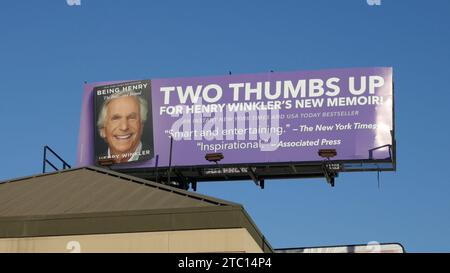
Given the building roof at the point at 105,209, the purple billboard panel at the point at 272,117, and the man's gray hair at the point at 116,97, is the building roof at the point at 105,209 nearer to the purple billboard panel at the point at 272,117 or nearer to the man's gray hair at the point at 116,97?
the purple billboard panel at the point at 272,117

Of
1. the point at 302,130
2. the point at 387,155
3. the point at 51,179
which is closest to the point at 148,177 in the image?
the point at 302,130

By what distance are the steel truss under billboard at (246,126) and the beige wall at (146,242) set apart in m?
17.4

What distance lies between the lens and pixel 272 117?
135 ft

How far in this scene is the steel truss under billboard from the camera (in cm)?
3962

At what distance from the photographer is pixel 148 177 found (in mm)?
42125

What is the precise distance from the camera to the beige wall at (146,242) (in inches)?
822

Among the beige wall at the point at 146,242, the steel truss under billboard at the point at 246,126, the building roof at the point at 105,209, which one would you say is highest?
the steel truss under billboard at the point at 246,126

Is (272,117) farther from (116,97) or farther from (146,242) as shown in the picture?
(146,242)

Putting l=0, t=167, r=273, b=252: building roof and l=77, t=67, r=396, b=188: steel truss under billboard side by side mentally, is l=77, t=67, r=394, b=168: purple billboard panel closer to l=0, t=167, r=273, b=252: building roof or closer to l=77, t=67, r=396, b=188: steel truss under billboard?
l=77, t=67, r=396, b=188: steel truss under billboard

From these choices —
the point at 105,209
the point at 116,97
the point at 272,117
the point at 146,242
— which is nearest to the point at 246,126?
the point at 272,117

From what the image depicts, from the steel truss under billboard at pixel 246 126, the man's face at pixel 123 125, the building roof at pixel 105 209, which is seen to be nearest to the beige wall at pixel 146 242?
the building roof at pixel 105 209

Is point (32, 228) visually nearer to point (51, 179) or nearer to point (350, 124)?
point (51, 179)

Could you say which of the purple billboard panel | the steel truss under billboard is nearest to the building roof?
the steel truss under billboard
